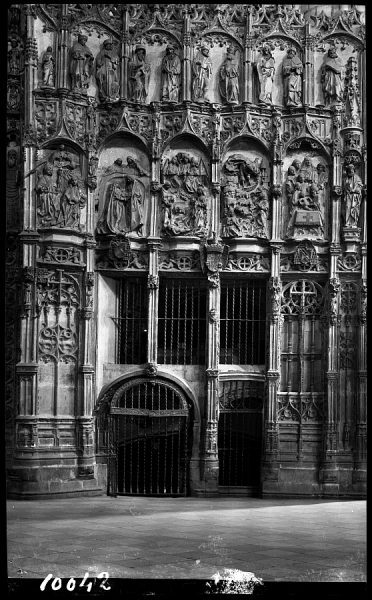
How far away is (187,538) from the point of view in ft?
47.5

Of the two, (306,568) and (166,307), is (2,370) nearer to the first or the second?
(306,568)

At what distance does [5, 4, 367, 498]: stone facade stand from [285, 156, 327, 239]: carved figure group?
0.15ft

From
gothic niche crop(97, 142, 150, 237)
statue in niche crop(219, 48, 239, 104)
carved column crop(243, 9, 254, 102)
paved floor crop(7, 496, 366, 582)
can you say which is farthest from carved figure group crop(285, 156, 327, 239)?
paved floor crop(7, 496, 366, 582)

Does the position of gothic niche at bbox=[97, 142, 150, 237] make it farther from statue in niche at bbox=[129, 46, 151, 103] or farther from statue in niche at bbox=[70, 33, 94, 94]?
statue in niche at bbox=[70, 33, 94, 94]

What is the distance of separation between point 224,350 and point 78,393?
3381 mm

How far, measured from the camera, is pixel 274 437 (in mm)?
20266

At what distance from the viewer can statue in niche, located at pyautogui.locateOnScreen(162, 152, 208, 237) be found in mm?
20406

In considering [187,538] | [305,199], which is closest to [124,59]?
[305,199]

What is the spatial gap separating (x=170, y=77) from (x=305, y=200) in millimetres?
4023

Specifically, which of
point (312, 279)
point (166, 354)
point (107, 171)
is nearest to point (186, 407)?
point (166, 354)

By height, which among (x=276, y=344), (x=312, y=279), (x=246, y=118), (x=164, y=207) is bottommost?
(x=276, y=344)

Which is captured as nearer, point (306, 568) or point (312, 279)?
point (306, 568)

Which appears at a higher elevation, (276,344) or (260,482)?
(276,344)

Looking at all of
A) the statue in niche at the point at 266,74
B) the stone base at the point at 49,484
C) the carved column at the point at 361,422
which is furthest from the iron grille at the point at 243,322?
the statue in niche at the point at 266,74
